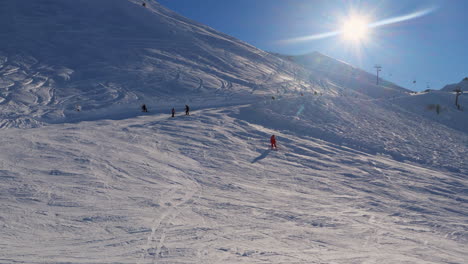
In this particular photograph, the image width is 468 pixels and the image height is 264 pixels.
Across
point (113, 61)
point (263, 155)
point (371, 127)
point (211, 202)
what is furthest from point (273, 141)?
point (113, 61)

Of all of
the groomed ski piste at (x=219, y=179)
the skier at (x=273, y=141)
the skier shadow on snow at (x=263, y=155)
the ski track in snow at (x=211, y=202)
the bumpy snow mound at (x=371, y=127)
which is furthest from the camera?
the bumpy snow mound at (x=371, y=127)

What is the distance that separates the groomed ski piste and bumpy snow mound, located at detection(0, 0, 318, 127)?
0.41 m

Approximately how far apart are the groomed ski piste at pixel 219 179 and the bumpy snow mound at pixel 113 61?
414mm

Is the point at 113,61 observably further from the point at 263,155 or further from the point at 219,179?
the point at 219,179

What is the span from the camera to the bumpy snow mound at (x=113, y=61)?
27059 mm

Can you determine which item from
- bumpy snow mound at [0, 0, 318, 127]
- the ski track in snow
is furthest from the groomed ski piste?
bumpy snow mound at [0, 0, 318, 127]

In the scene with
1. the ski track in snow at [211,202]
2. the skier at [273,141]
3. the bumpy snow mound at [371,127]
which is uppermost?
the bumpy snow mound at [371,127]

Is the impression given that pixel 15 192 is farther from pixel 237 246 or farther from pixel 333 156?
pixel 333 156

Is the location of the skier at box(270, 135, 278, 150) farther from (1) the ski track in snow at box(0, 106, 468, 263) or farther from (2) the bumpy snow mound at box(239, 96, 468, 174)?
(2) the bumpy snow mound at box(239, 96, 468, 174)

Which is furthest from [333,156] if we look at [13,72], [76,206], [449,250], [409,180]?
[13,72]

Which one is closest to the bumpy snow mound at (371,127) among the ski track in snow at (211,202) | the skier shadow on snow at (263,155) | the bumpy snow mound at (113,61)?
the ski track in snow at (211,202)

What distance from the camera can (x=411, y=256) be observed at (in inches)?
272

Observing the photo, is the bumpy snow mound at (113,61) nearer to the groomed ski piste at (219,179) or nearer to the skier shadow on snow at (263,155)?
the groomed ski piste at (219,179)

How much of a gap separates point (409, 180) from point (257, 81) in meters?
26.4
